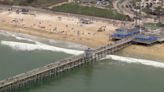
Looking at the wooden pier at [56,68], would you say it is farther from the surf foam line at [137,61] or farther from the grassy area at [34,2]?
the grassy area at [34,2]

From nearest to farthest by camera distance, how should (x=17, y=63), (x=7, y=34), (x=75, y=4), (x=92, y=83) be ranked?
(x=92, y=83) → (x=17, y=63) → (x=7, y=34) → (x=75, y=4)

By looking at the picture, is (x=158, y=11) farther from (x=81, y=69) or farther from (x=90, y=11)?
(x=81, y=69)

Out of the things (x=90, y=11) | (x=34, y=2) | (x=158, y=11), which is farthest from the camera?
(x=34, y=2)

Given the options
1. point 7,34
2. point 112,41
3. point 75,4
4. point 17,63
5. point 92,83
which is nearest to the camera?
point 92,83

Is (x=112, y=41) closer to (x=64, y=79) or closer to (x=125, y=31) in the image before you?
(x=125, y=31)

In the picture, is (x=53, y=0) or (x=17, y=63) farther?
(x=53, y=0)

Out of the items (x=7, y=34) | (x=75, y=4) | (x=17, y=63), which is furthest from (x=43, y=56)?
(x=75, y=4)

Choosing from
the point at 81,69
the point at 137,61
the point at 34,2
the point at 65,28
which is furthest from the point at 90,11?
the point at 81,69
